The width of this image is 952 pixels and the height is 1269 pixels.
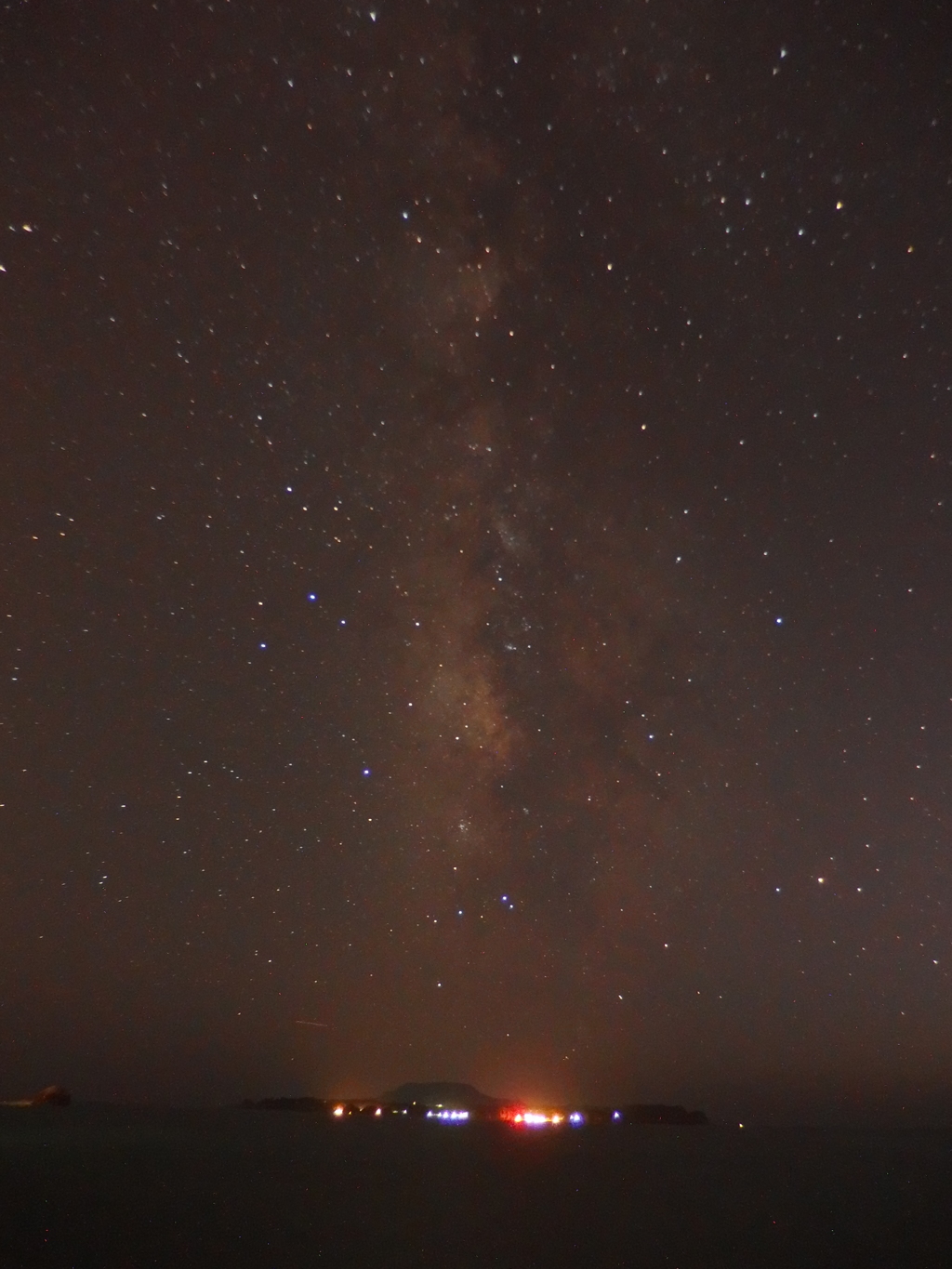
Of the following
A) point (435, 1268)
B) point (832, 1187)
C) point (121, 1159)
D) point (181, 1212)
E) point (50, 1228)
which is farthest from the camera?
point (121, 1159)

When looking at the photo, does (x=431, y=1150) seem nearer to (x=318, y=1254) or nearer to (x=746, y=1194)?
(x=746, y=1194)

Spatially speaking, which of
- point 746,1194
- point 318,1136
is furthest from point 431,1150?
point 746,1194

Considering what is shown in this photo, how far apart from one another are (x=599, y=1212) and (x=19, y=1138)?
49.2 meters

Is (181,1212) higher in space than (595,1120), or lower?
lower

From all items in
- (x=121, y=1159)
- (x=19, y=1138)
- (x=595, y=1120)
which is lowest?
(x=121, y=1159)

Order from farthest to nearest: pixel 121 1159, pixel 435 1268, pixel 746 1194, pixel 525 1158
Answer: pixel 525 1158, pixel 121 1159, pixel 746 1194, pixel 435 1268

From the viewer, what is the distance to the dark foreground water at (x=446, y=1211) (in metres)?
21.7

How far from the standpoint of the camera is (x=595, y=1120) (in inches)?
6722

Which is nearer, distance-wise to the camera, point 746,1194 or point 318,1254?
point 318,1254

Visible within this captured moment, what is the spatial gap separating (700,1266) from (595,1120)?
169 m

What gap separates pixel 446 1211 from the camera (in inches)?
1210

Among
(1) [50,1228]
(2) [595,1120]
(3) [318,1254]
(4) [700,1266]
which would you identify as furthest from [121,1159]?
(2) [595,1120]

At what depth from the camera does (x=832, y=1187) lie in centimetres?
4253

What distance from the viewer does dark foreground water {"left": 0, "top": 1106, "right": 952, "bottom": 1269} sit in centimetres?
2173
